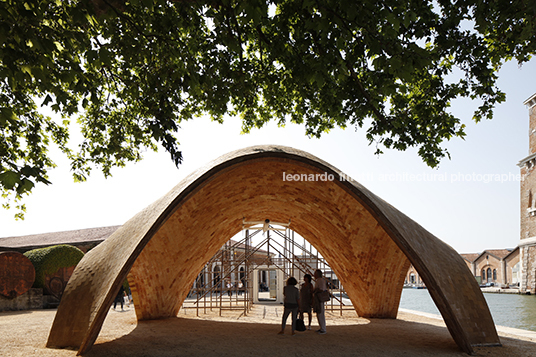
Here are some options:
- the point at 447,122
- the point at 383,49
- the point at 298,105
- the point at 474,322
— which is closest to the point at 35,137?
the point at 298,105

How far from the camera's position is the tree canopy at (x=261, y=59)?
15.4ft

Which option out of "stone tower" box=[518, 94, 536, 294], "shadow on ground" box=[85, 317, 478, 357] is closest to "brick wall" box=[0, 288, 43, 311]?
"shadow on ground" box=[85, 317, 478, 357]

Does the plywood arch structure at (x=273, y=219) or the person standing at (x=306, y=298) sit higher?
the plywood arch structure at (x=273, y=219)

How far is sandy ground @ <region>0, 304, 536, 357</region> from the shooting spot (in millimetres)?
6621

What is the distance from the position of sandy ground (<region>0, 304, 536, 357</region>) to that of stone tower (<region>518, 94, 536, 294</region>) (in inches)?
1333

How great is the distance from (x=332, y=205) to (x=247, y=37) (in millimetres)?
5004

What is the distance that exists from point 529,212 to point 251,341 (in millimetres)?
39878

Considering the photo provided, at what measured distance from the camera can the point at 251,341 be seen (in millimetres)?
7855

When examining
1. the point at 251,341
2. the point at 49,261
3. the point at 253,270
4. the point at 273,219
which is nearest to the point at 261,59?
the point at 251,341

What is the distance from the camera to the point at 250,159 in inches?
304

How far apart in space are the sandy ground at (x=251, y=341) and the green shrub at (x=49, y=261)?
7.33 m

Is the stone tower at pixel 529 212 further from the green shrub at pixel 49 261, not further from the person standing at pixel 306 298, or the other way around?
the green shrub at pixel 49 261

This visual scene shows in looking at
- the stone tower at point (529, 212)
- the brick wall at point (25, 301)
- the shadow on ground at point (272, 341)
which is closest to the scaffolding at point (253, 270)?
the shadow on ground at point (272, 341)

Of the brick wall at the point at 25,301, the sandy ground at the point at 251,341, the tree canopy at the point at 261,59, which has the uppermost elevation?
the tree canopy at the point at 261,59
